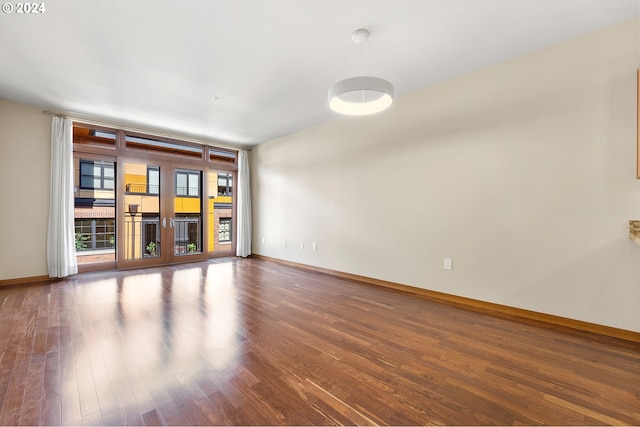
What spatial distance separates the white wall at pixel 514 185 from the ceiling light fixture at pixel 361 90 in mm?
1266

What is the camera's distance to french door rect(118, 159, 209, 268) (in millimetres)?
5371

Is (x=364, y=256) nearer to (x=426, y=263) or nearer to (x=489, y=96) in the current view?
(x=426, y=263)

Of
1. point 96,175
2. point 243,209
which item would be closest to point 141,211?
point 96,175

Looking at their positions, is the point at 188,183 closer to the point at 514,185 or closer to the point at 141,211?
the point at 141,211

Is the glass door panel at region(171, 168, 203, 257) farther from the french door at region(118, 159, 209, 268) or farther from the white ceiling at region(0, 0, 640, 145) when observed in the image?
the white ceiling at region(0, 0, 640, 145)

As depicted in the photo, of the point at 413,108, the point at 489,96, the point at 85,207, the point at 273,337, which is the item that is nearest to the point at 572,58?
the point at 489,96

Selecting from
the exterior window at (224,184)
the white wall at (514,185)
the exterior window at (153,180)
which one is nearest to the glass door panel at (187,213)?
the exterior window at (153,180)

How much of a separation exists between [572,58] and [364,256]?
11.1ft

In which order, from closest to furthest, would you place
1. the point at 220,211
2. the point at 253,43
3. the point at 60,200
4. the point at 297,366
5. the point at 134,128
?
the point at 297,366
the point at 253,43
the point at 60,200
the point at 134,128
the point at 220,211

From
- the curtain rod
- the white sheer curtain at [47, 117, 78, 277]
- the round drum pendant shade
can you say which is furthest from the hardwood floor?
the curtain rod

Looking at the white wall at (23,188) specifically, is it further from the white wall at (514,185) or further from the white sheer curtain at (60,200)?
the white wall at (514,185)

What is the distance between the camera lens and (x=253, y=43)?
108 inches

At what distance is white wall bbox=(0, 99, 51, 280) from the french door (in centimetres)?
108

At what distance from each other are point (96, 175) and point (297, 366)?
5376mm
